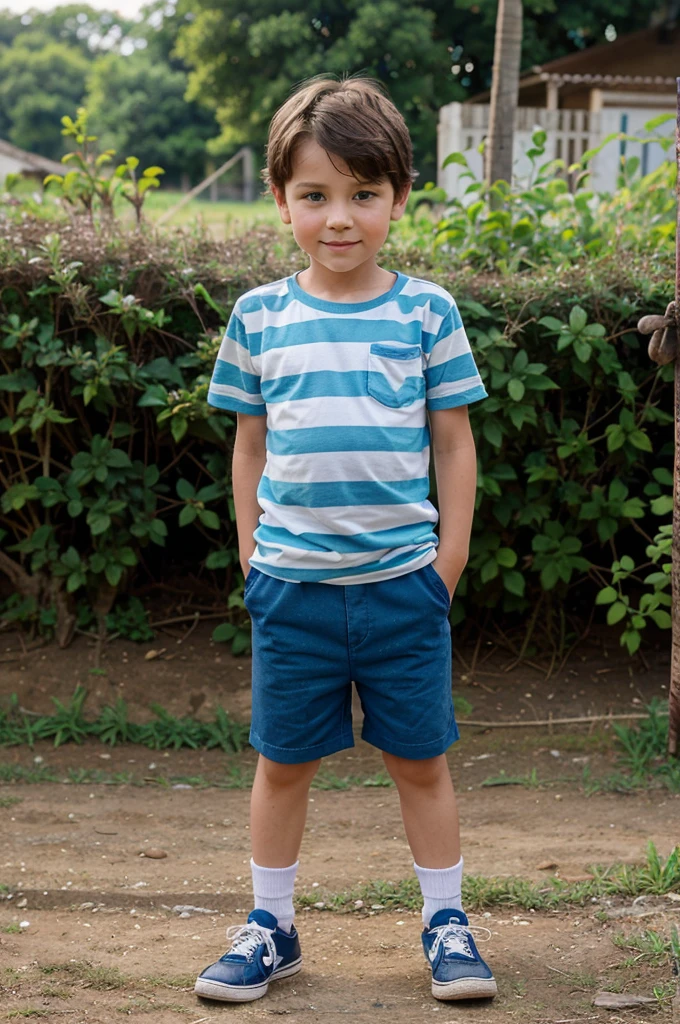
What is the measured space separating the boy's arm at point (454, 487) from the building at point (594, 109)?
9.67 ft

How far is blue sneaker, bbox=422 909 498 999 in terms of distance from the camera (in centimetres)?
218

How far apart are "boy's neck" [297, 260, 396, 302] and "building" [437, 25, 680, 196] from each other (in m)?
2.91

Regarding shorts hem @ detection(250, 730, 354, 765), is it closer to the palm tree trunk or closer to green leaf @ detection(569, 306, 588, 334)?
green leaf @ detection(569, 306, 588, 334)

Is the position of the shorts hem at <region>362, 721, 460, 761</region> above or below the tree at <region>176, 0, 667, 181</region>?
below

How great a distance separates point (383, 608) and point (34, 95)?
71.2 m

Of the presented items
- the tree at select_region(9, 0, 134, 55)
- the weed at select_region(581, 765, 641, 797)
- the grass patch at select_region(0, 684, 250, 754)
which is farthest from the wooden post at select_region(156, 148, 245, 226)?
the tree at select_region(9, 0, 134, 55)

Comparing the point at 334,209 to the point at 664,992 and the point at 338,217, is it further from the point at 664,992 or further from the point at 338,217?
the point at 664,992

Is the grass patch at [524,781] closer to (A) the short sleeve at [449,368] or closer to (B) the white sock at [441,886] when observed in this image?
(B) the white sock at [441,886]

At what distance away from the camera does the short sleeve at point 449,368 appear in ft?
7.18

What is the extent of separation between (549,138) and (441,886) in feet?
34.9

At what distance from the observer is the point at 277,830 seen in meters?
2.29

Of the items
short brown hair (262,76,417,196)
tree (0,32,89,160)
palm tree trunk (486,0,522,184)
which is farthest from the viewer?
tree (0,32,89,160)

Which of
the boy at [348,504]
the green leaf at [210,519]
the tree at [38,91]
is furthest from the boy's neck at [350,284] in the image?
the tree at [38,91]

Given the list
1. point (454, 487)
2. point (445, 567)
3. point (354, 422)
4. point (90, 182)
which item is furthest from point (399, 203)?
point (90, 182)
